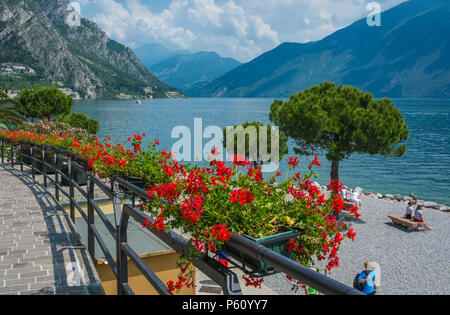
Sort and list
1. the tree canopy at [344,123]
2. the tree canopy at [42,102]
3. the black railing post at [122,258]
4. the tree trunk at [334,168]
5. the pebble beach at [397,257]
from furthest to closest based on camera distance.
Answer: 1. the tree canopy at [42,102]
2. the tree trunk at [334,168]
3. the tree canopy at [344,123]
4. the pebble beach at [397,257]
5. the black railing post at [122,258]

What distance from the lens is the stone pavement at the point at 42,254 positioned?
3.71 metres

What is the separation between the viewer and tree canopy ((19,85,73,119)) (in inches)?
1639

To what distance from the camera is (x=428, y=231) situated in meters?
16.7

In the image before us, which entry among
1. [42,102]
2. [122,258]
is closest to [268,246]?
[122,258]

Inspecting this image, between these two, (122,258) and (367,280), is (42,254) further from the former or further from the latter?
(367,280)

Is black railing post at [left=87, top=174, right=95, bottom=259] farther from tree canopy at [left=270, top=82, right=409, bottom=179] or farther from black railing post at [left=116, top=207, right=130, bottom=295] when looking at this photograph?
tree canopy at [left=270, top=82, right=409, bottom=179]

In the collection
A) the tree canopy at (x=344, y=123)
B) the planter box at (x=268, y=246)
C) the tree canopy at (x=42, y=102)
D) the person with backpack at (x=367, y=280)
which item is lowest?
the person with backpack at (x=367, y=280)

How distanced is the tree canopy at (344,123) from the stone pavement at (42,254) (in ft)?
43.3

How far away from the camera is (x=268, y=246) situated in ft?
6.52

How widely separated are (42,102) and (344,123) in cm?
3597

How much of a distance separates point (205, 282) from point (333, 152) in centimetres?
1094

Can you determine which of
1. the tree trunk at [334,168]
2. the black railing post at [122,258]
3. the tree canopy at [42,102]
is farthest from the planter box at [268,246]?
the tree canopy at [42,102]

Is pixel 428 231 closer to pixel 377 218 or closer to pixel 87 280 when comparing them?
pixel 377 218

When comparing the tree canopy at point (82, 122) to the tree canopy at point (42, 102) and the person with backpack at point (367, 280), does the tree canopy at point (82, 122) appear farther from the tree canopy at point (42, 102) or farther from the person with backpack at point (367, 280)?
the person with backpack at point (367, 280)
